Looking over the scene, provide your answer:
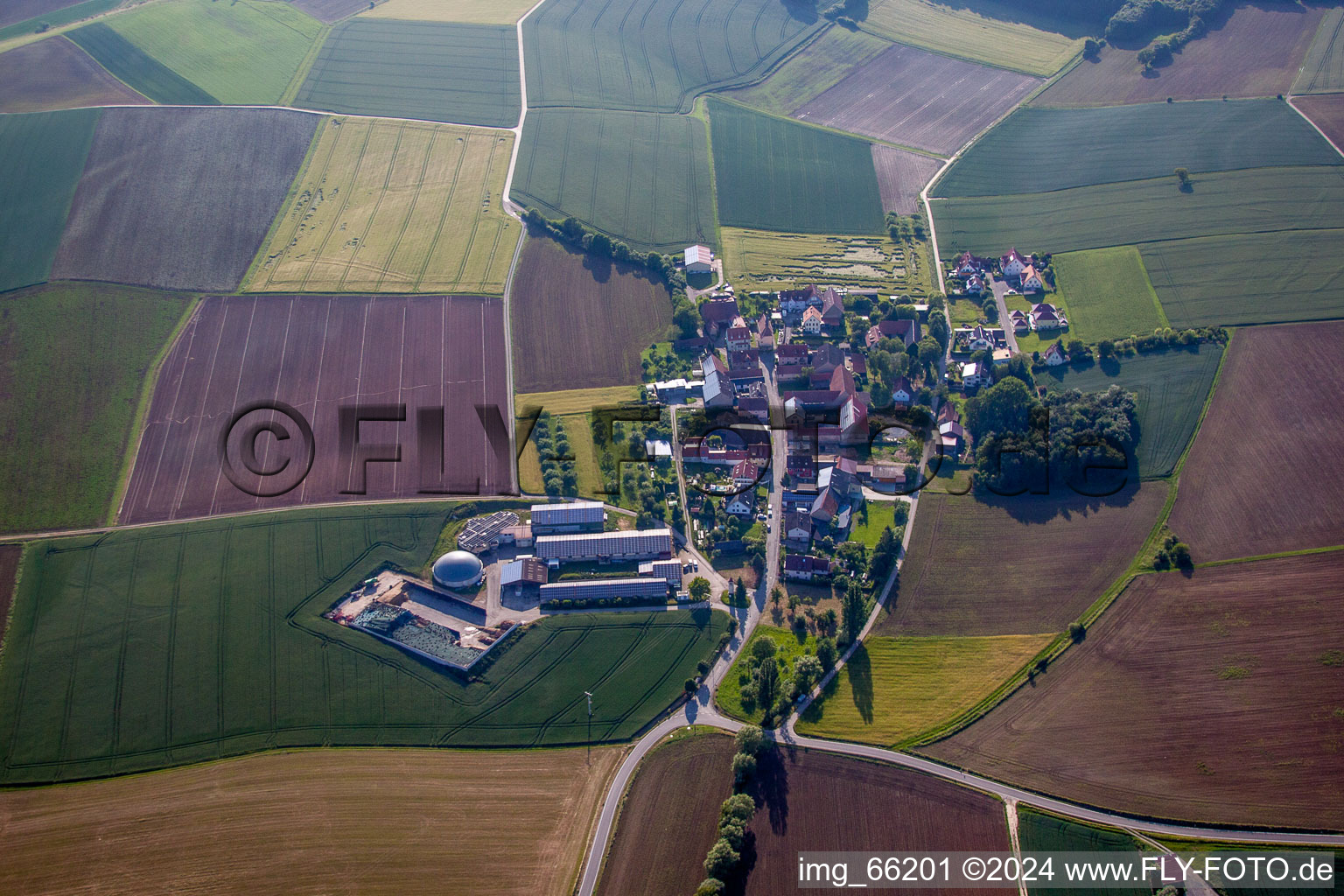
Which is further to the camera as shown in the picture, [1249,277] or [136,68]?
[136,68]

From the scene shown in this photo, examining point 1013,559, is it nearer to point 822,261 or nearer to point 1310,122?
point 822,261

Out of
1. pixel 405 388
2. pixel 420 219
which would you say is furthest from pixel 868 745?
pixel 420 219

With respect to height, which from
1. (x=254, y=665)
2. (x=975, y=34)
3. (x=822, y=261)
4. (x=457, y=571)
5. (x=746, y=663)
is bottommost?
(x=746, y=663)

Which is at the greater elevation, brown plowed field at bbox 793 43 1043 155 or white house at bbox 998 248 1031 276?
brown plowed field at bbox 793 43 1043 155

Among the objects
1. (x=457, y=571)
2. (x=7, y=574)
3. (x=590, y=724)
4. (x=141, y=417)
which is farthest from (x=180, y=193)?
(x=590, y=724)

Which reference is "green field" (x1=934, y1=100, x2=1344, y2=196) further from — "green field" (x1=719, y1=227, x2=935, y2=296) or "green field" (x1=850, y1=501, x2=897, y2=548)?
"green field" (x1=850, y1=501, x2=897, y2=548)

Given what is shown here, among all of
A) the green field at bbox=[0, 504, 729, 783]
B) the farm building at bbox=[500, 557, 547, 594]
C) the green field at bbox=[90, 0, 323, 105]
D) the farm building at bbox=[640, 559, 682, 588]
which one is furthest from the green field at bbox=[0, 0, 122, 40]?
the farm building at bbox=[640, 559, 682, 588]
